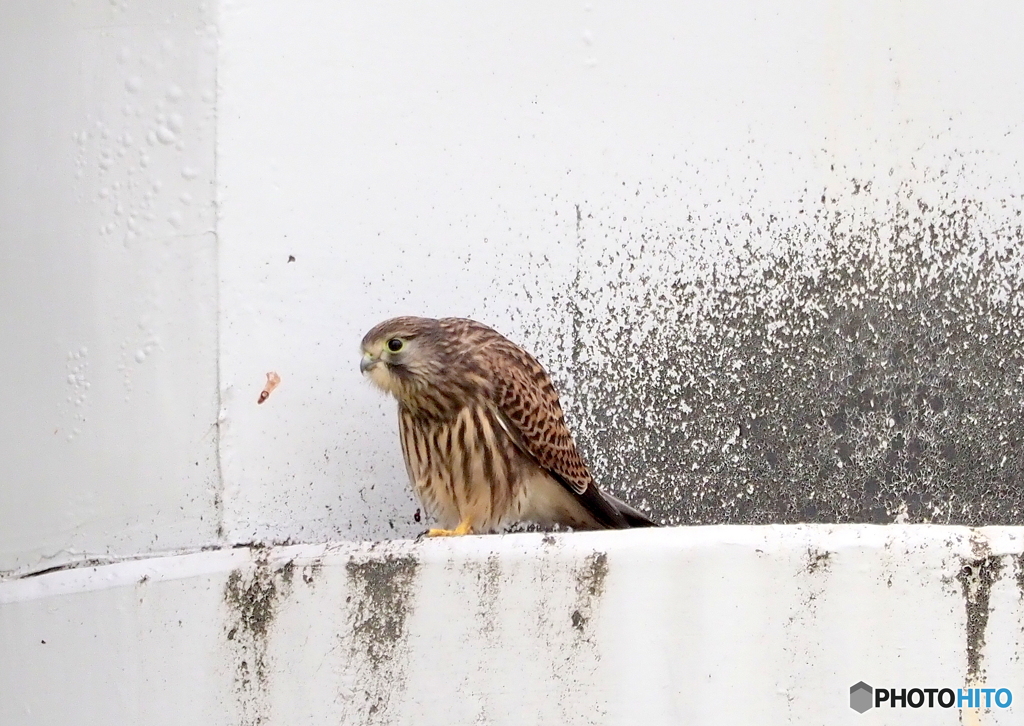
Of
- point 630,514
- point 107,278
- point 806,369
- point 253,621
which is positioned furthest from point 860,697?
point 107,278

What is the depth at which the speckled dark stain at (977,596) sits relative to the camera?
2.78 metres

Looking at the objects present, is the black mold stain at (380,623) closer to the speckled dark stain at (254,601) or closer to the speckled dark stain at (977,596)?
the speckled dark stain at (254,601)

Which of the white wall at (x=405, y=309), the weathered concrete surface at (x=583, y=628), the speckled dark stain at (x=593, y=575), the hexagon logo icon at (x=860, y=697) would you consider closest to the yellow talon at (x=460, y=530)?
the white wall at (x=405, y=309)

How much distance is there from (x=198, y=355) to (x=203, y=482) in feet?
0.90

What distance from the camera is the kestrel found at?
3555 millimetres

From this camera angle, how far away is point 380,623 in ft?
9.87

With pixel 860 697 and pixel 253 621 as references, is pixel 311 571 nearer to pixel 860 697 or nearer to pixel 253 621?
pixel 253 621

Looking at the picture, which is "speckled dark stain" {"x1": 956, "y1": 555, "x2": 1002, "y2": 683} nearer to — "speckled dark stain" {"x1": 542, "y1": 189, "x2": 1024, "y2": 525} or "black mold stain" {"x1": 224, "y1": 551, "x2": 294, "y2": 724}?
"speckled dark stain" {"x1": 542, "y1": 189, "x2": 1024, "y2": 525}

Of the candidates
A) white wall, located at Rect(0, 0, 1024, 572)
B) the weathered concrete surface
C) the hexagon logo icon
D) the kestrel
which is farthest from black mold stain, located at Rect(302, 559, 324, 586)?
the hexagon logo icon

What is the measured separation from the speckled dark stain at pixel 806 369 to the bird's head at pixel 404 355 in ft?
1.00

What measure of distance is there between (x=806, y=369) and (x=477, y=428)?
787 millimetres

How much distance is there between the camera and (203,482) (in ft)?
10.9

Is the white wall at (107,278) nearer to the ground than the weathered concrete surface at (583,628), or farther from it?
farther from it

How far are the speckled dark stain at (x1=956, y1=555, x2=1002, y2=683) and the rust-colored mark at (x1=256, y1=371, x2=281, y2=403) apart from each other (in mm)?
1498
